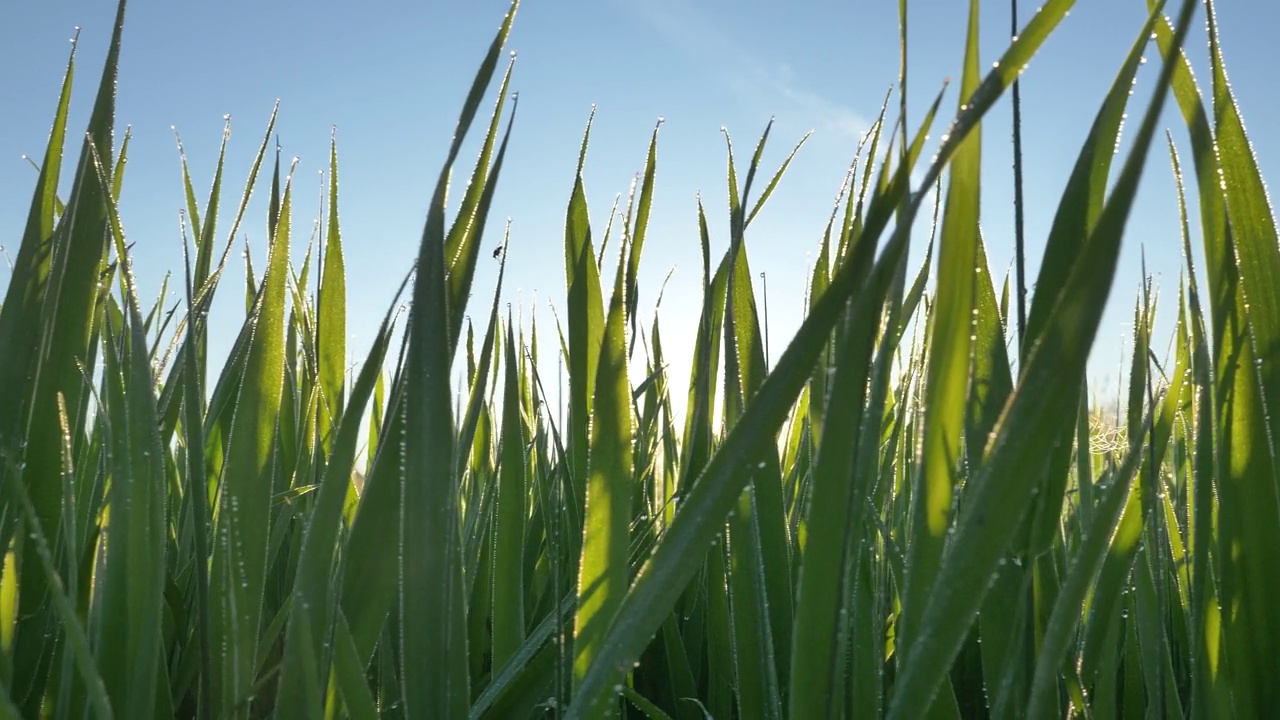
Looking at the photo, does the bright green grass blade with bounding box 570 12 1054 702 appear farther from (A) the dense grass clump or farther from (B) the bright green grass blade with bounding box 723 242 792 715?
(B) the bright green grass blade with bounding box 723 242 792 715

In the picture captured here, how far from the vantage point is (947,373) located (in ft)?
1.14

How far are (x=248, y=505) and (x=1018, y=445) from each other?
14.9 inches

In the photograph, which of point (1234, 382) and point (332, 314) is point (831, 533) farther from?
point (332, 314)

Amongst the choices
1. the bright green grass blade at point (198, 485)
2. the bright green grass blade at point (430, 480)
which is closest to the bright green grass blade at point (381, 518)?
the bright green grass blade at point (430, 480)

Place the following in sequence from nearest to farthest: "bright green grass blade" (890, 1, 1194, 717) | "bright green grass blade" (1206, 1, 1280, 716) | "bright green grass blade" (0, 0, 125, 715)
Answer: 1. "bright green grass blade" (890, 1, 1194, 717)
2. "bright green grass blade" (1206, 1, 1280, 716)
3. "bright green grass blade" (0, 0, 125, 715)

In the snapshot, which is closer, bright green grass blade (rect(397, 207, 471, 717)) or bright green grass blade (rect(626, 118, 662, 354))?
bright green grass blade (rect(397, 207, 471, 717))

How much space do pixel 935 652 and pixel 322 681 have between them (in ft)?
0.82

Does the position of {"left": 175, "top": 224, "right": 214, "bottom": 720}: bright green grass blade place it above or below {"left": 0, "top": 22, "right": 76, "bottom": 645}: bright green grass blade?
below

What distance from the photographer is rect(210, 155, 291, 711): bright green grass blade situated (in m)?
0.44

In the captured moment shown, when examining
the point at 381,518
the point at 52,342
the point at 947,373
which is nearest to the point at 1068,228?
the point at 947,373

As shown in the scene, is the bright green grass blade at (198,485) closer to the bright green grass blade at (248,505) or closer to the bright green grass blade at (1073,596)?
the bright green grass blade at (248,505)

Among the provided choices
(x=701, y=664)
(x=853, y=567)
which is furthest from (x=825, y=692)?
(x=701, y=664)

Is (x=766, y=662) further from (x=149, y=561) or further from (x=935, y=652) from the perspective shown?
(x=149, y=561)

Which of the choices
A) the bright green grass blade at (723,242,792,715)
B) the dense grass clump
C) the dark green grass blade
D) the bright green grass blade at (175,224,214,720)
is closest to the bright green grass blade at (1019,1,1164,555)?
the dense grass clump
